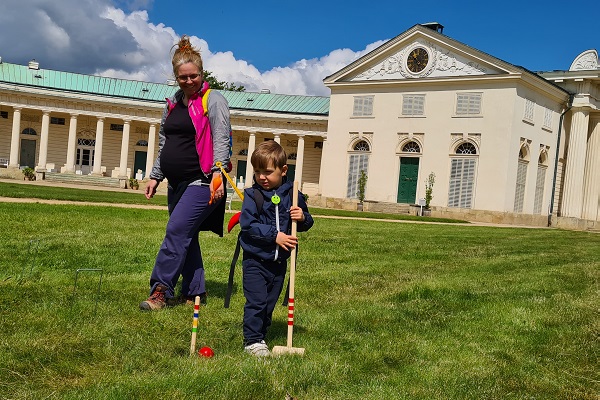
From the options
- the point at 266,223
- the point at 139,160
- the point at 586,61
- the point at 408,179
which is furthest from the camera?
the point at 139,160

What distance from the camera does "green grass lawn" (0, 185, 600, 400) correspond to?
3121 mm

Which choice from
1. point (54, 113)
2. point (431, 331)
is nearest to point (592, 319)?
point (431, 331)

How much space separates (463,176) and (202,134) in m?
31.2

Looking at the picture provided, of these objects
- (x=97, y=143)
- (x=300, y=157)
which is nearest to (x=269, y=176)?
(x=300, y=157)

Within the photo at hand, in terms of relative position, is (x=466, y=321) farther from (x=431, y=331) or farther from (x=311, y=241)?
(x=311, y=241)

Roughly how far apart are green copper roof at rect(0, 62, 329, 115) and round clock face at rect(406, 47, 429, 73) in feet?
34.7

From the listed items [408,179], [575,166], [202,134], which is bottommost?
[202,134]

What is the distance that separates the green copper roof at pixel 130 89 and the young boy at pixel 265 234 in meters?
42.3

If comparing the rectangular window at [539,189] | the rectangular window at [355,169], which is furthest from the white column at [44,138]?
the rectangular window at [539,189]

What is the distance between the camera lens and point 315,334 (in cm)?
435

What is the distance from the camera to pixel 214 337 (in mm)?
4109

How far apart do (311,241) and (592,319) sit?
642cm

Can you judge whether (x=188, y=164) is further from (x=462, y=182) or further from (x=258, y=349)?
(x=462, y=182)

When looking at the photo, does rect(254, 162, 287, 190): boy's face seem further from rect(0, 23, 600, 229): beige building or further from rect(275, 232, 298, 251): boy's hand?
rect(0, 23, 600, 229): beige building
